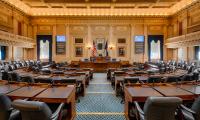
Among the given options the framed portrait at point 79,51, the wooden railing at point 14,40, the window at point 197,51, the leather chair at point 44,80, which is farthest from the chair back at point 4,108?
the framed portrait at point 79,51

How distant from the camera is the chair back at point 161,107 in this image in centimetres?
252

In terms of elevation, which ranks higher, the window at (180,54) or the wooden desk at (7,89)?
the window at (180,54)

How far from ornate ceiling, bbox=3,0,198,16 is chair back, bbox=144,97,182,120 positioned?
14.8 metres

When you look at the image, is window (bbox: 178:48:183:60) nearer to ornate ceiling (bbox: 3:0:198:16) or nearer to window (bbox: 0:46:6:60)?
ornate ceiling (bbox: 3:0:198:16)

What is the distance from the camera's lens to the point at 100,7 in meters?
18.8

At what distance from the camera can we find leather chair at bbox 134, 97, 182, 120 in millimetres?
2523

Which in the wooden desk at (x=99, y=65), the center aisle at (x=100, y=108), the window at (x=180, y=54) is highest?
the window at (x=180, y=54)

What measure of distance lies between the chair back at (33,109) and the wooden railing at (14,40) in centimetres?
1137

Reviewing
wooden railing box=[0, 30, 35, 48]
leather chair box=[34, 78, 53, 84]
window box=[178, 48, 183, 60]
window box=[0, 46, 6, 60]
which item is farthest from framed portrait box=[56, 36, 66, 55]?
leather chair box=[34, 78, 53, 84]

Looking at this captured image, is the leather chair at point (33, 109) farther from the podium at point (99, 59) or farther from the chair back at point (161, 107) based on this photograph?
the podium at point (99, 59)

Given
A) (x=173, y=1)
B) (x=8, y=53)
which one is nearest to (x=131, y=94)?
(x=8, y=53)

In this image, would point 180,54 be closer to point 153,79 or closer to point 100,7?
point 100,7

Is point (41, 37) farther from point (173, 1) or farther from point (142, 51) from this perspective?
point (173, 1)

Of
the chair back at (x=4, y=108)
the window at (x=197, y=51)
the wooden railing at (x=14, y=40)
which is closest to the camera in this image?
the chair back at (x=4, y=108)
